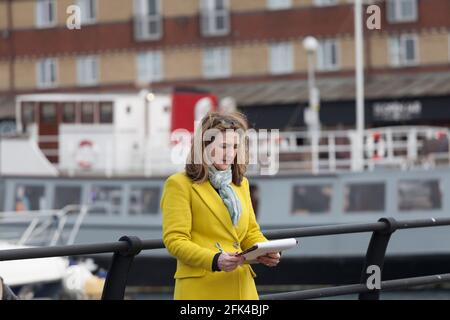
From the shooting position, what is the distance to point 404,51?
1751 inches

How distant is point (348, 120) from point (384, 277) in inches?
782

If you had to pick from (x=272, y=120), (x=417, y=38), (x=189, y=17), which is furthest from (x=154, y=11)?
(x=417, y=38)

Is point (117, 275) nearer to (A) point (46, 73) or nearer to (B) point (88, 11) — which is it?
(B) point (88, 11)

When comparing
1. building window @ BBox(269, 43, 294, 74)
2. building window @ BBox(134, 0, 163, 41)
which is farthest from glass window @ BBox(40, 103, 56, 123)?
building window @ BBox(134, 0, 163, 41)

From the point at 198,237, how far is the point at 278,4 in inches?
1632

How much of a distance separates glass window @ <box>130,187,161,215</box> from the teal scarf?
19157 millimetres

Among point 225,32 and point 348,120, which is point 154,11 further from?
point 348,120

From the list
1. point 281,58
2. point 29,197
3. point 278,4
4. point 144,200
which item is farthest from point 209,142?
point 278,4

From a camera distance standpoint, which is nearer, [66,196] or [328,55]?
[66,196]

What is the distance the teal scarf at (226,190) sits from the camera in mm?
5660

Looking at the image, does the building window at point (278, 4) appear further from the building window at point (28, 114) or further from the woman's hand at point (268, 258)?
the woman's hand at point (268, 258)

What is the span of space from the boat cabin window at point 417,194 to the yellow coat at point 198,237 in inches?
723

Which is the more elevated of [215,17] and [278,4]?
[278,4]
